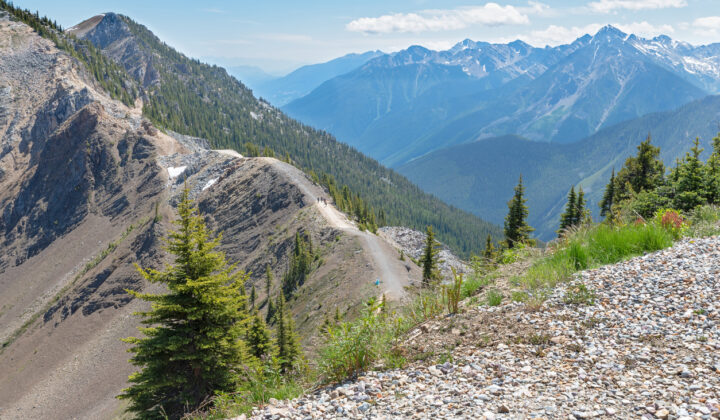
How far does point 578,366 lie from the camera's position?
679cm

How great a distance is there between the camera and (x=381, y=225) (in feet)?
393

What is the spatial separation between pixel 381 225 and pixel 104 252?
6892cm

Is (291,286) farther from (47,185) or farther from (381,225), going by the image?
(47,185)

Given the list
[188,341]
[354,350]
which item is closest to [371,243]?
[188,341]

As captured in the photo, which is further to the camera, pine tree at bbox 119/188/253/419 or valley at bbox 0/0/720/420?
pine tree at bbox 119/188/253/419

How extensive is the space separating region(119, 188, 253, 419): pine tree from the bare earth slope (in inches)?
794

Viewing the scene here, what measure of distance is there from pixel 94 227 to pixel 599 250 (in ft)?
323

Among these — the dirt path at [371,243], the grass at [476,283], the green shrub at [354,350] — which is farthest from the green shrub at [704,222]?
the dirt path at [371,243]

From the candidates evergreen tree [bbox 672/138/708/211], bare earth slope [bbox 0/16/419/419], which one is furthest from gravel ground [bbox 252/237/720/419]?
bare earth slope [bbox 0/16/419/419]

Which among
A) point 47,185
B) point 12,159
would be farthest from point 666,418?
point 12,159

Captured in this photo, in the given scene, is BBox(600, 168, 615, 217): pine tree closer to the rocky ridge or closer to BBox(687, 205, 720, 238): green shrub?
the rocky ridge

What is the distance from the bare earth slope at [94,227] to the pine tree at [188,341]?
20166 mm

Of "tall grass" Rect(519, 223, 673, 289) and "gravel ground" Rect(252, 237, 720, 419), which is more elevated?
"tall grass" Rect(519, 223, 673, 289)

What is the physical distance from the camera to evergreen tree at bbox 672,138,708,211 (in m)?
19.8
